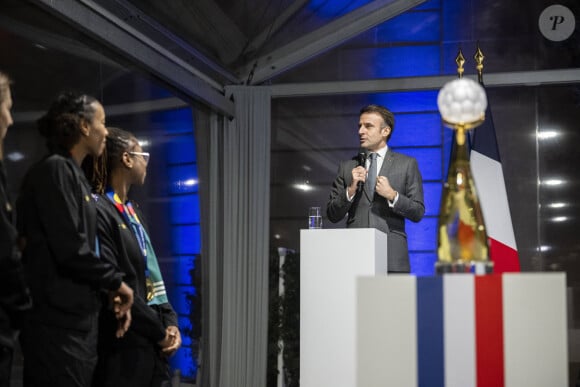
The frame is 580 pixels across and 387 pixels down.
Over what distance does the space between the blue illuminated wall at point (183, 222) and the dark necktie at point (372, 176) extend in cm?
157

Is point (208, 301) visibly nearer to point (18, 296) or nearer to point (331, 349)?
point (331, 349)

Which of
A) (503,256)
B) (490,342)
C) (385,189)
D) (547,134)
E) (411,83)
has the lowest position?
(490,342)

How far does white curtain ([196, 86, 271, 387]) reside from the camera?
6.11 meters

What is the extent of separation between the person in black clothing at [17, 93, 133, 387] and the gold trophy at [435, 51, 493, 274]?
1068 mm

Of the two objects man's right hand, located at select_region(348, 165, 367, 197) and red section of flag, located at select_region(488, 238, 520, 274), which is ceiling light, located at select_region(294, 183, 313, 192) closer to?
red section of flag, located at select_region(488, 238, 520, 274)

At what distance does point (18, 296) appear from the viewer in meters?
2.32

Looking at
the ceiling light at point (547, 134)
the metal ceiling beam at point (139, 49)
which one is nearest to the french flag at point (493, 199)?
the ceiling light at point (547, 134)

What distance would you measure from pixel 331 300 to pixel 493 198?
162 centimetres

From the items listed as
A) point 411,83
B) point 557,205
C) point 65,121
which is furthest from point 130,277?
point 557,205

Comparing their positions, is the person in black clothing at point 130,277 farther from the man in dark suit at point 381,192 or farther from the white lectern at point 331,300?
the man in dark suit at point 381,192

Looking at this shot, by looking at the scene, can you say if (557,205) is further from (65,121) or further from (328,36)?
(65,121)

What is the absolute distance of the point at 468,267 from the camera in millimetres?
2168

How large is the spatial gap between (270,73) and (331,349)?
9.28ft

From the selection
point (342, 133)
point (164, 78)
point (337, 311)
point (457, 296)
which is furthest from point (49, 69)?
point (342, 133)
